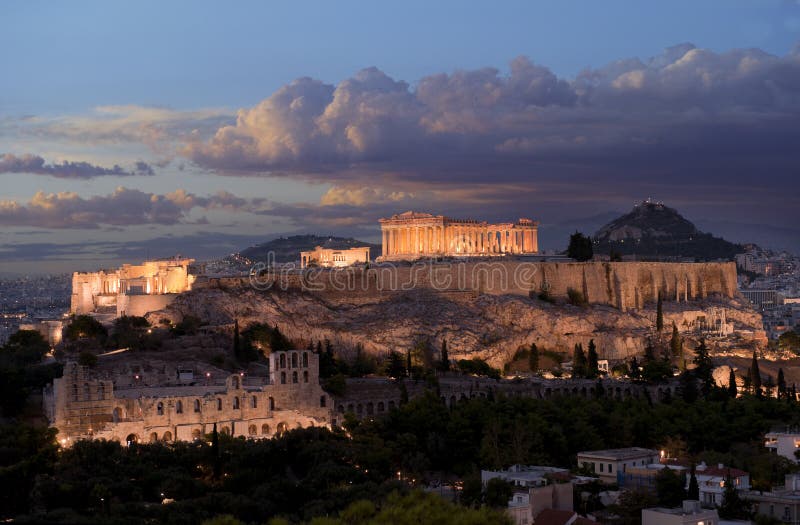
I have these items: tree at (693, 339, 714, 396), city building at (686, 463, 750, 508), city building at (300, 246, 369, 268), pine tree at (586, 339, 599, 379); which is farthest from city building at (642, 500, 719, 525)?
city building at (300, 246, 369, 268)

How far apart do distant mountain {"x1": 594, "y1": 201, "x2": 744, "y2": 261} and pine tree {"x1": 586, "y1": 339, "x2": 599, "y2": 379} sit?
265ft

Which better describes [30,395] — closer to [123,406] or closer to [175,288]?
[123,406]

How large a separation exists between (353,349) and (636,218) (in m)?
104

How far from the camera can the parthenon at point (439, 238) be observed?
79.8 meters

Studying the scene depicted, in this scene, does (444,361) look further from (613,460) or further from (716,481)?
(716,481)

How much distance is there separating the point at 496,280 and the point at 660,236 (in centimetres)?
8578

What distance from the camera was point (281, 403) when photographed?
141 ft

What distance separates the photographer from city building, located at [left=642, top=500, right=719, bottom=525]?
98.6 feet

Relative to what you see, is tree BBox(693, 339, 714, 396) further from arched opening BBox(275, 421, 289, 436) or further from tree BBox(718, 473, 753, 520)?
tree BBox(718, 473, 753, 520)

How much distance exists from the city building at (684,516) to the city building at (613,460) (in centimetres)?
659

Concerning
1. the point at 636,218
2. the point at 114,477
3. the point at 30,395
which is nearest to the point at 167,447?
the point at 114,477

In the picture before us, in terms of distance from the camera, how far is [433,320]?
62375 millimetres

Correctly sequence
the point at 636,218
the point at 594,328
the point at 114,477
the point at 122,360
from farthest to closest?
→ the point at 636,218, the point at 594,328, the point at 122,360, the point at 114,477

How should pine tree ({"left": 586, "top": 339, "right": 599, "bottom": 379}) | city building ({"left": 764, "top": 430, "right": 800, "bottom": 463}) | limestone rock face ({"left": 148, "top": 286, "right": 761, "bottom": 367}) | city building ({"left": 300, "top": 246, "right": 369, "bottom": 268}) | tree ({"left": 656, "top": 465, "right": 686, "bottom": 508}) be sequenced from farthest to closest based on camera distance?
city building ({"left": 300, "top": 246, "right": 369, "bottom": 268})
limestone rock face ({"left": 148, "top": 286, "right": 761, "bottom": 367})
pine tree ({"left": 586, "top": 339, "right": 599, "bottom": 379})
city building ({"left": 764, "top": 430, "right": 800, "bottom": 463})
tree ({"left": 656, "top": 465, "right": 686, "bottom": 508})
